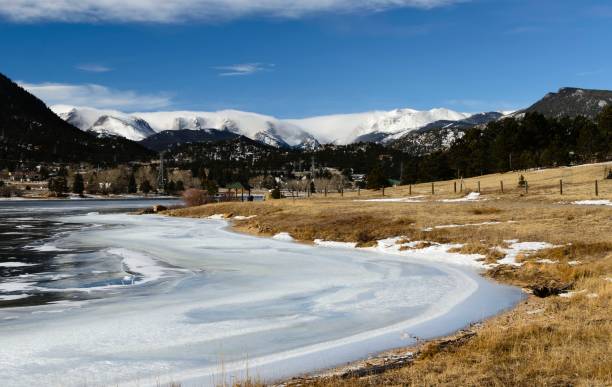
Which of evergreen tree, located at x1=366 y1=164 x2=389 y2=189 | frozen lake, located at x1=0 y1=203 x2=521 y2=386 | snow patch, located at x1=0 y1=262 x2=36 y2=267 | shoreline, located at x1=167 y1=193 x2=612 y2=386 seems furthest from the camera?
evergreen tree, located at x1=366 y1=164 x2=389 y2=189

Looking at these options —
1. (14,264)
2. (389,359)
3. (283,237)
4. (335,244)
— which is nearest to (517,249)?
(335,244)

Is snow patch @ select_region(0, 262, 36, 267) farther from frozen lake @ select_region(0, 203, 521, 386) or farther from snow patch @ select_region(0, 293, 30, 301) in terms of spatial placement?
snow patch @ select_region(0, 293, 30, 301)

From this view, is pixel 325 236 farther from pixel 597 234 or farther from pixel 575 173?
pixel 575 173

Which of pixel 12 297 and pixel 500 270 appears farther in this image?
pixel 500 270

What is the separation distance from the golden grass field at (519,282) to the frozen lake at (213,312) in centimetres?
169

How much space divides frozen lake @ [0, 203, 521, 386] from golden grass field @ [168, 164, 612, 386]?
1.69 m

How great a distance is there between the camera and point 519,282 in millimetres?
21750

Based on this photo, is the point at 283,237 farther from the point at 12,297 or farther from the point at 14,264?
the point at 12,297

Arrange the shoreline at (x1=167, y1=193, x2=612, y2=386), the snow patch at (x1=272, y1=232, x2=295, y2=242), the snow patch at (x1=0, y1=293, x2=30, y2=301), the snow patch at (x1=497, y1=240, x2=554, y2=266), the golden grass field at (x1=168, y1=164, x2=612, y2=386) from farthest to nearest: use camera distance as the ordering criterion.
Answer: the snow patch at (x1=272, y1=232, x2=295, y2=242)
the snow patch at (x1=497, y1=240, x2=554, y2=266)
the snow patch at (x1=0, y1=293, x2=30, y2=301)
the shoreline at (x1=167, y1=193, x2=612, y2=386)
the golden grass field at (x1=168, y1=164, x2=612, y2=386)

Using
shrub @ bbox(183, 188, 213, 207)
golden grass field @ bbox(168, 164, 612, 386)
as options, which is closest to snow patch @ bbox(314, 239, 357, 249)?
golden grass field @ bbox(168, 164, 612, 386)

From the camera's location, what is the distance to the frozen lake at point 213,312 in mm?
11375

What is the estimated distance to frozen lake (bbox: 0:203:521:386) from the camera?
11.4 m

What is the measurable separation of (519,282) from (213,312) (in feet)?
40.0

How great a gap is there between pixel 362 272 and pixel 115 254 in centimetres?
1514
